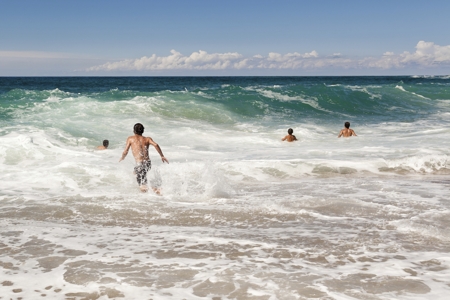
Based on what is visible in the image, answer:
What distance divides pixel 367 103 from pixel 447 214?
25.2 metres

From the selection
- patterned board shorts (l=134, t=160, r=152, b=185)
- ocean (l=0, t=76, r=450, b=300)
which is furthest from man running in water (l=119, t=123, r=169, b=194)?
ocean (l=0, t=76, r=450, b=300)

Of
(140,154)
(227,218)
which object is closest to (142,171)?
(140,154)

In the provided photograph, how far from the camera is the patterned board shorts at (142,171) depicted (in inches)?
355

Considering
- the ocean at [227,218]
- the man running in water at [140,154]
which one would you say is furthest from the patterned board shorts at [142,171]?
the ocean at [227,218]

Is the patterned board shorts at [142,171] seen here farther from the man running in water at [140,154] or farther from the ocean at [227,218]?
the ocean at [227,218]

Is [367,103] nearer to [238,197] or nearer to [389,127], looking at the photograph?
[389,127]

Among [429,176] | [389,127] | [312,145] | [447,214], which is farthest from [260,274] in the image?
[389,127]

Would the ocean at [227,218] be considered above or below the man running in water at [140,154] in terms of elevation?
below

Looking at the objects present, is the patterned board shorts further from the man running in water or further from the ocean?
the ocean

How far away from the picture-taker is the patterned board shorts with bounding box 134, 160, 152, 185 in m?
9.01

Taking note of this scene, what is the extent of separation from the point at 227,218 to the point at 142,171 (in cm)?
270

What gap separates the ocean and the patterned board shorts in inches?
7.5

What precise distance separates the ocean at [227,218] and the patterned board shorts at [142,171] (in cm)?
19

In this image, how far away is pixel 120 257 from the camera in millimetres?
5262
